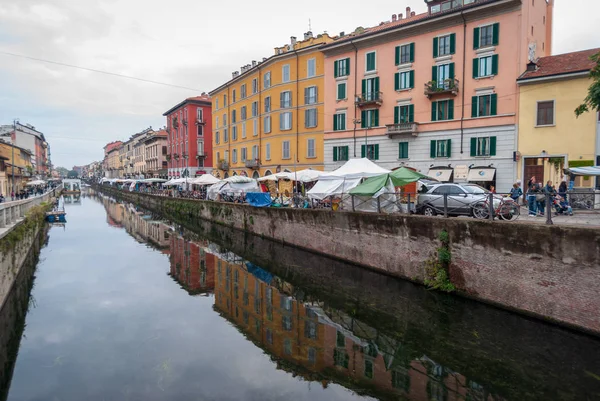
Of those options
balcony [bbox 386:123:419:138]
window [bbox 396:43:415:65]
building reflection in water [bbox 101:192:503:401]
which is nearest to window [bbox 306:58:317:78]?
window [bbox 396:43:415:65]

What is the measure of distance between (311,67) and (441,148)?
15.0 meters

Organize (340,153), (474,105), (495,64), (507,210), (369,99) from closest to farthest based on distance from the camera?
(507,210) < (495,64) < (474,105) < (369,99) < (340,153)

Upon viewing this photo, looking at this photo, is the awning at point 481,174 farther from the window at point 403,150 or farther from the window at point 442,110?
the window at point 403,150

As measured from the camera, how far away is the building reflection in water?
25.9ft

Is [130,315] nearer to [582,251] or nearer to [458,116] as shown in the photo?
[582,251]

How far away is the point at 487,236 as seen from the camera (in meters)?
11.1

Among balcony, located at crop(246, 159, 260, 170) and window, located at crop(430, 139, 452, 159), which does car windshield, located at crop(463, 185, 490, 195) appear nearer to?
window, located at crop(430, 139, 452, 159)

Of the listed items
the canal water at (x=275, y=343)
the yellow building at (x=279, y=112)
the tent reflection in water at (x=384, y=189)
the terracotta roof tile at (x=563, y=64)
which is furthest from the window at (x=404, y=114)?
the canal water at (x=275, y=343)

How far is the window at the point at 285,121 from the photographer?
37000 millimetres

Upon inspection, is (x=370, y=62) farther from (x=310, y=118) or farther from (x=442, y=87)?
(x=310, y=118)

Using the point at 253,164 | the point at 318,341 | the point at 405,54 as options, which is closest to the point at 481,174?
the point at 405,54

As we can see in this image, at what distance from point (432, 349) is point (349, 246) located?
781 cm

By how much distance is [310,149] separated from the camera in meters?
35.4

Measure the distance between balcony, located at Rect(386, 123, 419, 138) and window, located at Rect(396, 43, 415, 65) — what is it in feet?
15.7
